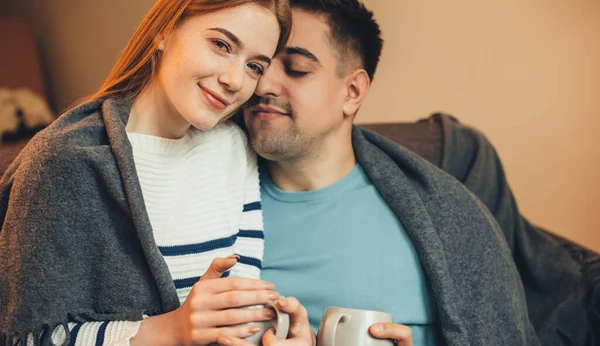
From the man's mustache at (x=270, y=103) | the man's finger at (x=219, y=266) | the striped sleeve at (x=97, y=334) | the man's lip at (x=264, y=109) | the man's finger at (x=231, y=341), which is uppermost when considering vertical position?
the man's mustache at (x=270, y=103)

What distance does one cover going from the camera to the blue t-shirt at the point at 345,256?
1.24m

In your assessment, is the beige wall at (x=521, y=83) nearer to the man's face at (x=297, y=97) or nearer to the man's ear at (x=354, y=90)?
the man's ear at (x=354, y=90)

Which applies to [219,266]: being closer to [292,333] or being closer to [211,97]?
[292,333]

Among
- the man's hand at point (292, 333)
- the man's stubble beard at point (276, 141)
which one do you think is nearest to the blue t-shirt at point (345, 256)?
the man's stubble beard at point (276, 141)

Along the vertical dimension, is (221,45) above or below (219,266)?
above

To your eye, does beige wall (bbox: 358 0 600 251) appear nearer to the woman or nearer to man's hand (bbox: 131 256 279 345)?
the woman

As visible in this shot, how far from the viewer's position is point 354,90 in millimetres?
1464

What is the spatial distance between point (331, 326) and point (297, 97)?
0.59 meters

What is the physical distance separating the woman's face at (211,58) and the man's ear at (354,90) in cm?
42

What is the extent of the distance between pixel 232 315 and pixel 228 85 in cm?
43

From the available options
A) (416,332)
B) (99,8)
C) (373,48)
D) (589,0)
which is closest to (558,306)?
(416,332)

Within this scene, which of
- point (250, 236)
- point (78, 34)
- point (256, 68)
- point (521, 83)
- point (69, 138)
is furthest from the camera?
point (78, 34)

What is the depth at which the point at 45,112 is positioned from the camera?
2.69 m

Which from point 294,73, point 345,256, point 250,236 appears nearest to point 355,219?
point 345,256
